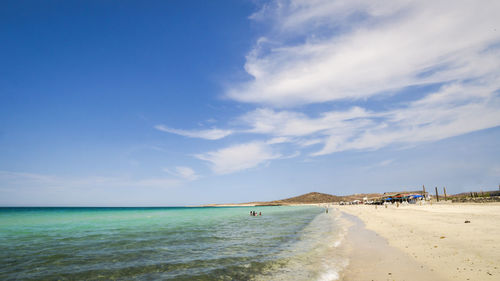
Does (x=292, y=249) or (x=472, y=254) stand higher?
(x=472, y=254)

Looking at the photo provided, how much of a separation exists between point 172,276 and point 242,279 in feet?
9.30

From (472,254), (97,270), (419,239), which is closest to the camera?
(472,254)

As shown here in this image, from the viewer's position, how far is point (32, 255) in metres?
13.9

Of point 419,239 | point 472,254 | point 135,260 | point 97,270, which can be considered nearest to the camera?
point 472,254

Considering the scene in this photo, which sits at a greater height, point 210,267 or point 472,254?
point 472,254

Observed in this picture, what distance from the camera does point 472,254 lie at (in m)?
9.05

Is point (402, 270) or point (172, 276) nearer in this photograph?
point (402, 270)

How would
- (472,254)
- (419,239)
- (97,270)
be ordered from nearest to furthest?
(472,254) → (97,270) → (419,239)

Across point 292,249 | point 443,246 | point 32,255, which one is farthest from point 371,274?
point 32,255

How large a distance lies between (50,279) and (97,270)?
1621 mm

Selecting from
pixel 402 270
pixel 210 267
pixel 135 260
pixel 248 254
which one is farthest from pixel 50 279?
pixel 402 270

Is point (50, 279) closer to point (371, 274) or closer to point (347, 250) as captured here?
point (371, 274)

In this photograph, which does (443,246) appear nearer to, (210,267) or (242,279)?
(242,279)

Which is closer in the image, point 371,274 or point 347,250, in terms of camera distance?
point 371,274
